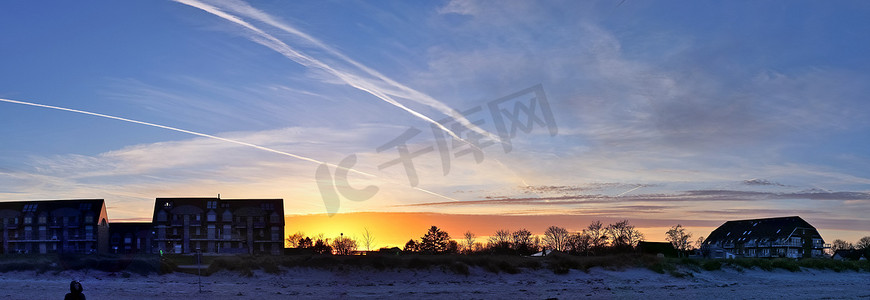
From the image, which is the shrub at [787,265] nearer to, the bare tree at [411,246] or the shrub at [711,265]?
the shrub at [711,265]

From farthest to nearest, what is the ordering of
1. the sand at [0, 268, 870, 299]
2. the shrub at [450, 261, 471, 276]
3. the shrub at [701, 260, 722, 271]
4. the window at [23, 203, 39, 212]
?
1. the window at [23, 203, 39, 212]
2. the shrub at [701, 260, 722, 271]
3. the shrub at [450, 261, 471, 276]
4. the sand at [0, 268, 870, 299]

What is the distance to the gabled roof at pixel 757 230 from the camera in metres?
119

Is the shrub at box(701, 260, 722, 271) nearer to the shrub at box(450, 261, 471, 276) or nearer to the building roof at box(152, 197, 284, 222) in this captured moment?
the shrub at box(450, 261, 471, 276)

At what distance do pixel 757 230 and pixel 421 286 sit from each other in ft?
308

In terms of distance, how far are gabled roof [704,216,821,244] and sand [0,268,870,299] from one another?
202 ft

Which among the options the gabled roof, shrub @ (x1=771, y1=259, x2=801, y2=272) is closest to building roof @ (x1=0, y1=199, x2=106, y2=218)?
shrub @ (x1=771, y1=259, x2=801, y2=272)

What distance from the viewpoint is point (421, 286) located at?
4925 cm

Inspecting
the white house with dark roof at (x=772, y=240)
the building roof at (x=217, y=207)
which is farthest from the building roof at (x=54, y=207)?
the white house with dark roof at (x=772, y=240)

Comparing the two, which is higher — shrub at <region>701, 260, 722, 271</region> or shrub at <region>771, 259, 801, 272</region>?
shrub at <region>701, 260, 722, 271</region>

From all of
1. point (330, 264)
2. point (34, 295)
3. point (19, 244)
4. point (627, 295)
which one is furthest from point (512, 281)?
point (19, 244)

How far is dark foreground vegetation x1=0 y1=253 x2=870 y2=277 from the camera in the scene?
48688 millimetres

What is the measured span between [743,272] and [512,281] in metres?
25.2

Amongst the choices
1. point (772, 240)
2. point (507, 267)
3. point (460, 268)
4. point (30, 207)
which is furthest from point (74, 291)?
point (772, 240)

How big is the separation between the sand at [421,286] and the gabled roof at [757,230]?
61.6 metres
